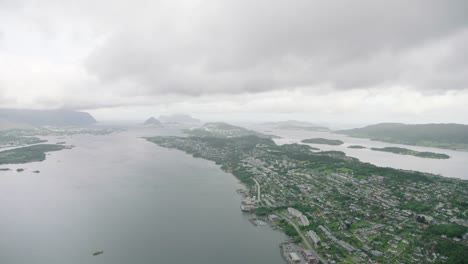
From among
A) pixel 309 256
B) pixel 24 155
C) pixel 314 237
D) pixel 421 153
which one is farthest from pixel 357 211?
pixel 24 155

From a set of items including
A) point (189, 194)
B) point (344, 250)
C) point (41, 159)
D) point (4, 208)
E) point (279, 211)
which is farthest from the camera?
point (41, 159)

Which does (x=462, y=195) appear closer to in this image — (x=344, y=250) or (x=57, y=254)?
(x=344, y=250)

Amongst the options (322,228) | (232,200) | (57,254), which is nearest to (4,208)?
(57,254)

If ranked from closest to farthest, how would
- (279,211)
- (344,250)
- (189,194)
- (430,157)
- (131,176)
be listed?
(344,250) < (279,211) < (189,194) < (131,176) < (430,157)

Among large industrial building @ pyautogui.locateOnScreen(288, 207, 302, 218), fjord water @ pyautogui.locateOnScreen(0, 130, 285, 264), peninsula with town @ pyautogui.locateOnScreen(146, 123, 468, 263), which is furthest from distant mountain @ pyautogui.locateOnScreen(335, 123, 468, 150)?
large industrial building @ pyautogui.locateOnScreen(288, 207, 302, 218)

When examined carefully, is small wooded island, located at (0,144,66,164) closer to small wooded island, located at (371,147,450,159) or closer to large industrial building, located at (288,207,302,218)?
large industrial building, located at (288,207,302,218)

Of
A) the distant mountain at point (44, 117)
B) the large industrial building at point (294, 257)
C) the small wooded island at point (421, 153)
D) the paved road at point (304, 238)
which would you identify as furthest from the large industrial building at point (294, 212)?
the distant mountain at point (44, 117)
